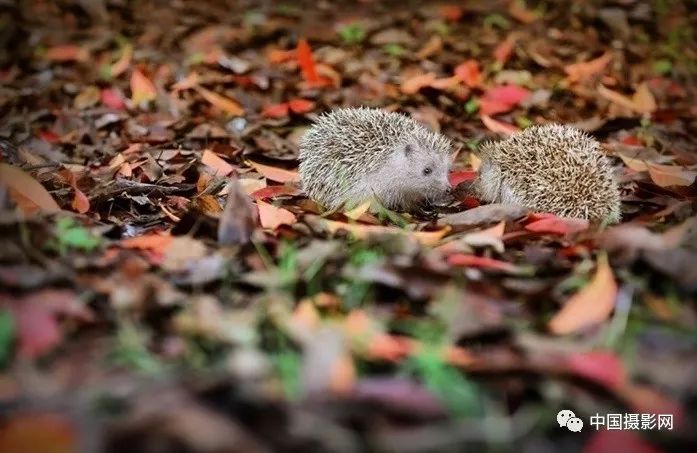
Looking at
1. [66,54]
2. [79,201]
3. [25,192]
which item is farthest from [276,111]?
[25,192]

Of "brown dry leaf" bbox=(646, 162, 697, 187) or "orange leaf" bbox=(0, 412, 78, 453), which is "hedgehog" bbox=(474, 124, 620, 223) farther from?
"orange leaf" bbox=(0, 412, 78, 453)

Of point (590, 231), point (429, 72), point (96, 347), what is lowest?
point (429, 72)

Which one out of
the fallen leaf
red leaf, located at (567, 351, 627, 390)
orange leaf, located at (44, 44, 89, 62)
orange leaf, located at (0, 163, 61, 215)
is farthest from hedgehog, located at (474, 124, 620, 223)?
orange leaf, located at (44, 44, 89, 62)

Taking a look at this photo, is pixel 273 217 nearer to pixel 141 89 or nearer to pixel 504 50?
pixel 141 89

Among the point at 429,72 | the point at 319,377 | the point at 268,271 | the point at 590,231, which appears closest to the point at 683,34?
the point at 429,72

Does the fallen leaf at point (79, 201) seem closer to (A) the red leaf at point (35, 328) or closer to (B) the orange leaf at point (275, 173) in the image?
(B) the orange leaf at point (275, 173)

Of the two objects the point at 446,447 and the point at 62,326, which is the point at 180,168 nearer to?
the point at 62,326
